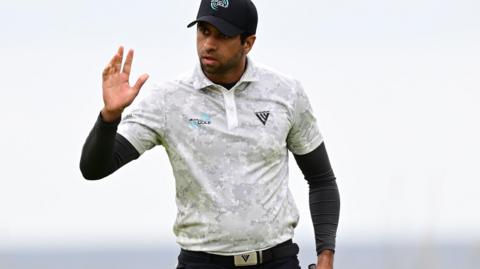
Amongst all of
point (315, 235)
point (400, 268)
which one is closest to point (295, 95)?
point (315, 235)

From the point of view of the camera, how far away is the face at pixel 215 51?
9414 mm

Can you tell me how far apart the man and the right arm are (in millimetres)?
77

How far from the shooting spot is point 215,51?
9.45 meters

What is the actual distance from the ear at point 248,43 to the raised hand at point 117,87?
0.79 metres

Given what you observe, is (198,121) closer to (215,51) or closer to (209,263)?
(215,51)

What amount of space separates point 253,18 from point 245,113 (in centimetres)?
55

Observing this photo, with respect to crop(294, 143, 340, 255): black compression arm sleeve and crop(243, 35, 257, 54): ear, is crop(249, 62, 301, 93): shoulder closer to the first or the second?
crop(243, 35, 257, 54): ear

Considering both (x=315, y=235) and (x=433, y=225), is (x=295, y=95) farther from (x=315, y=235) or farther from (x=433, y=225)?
(x=433, y=225)

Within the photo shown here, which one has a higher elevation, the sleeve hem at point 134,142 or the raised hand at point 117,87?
the raised hand at point 117,87

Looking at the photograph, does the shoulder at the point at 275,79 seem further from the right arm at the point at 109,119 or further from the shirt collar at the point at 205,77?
the right arm at the point at 109,119

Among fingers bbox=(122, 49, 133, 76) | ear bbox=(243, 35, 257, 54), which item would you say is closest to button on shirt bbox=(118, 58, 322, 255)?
ear bbox=(243, 35, 257, 54)

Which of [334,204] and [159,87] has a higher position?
[159,87]

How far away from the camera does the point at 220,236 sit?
9.34 metres

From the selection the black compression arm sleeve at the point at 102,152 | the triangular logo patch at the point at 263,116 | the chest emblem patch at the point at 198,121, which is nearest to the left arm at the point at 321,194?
the triangular logo patch at the point at 263,116
